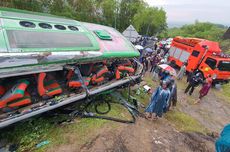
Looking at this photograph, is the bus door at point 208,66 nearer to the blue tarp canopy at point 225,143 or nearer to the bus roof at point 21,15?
the blue tarp canopy at point 225,143

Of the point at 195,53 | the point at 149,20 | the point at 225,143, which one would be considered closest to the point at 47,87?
the point at 225,143

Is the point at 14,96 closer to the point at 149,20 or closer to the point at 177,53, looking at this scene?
the point at 177,53

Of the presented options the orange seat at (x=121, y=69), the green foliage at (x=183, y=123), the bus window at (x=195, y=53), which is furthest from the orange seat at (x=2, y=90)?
the bus window at (x=195, y=53)

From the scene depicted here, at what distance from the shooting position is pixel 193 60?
13.1 metres

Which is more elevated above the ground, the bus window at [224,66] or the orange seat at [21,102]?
the orange seat at [21,102]

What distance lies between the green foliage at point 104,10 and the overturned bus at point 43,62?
10958 mm

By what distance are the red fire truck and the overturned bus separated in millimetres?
8761

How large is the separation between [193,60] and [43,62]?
12.0 m

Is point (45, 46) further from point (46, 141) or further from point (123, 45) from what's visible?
point (123, 45)

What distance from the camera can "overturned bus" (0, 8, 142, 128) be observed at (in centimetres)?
326

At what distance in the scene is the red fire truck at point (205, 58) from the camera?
38.3 ft

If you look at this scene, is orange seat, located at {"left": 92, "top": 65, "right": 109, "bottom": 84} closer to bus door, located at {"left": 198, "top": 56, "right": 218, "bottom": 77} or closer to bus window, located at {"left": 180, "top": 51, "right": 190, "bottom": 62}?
bus door, located at {"left": 198, "top": 56, "right": 218, "bottom": 77}

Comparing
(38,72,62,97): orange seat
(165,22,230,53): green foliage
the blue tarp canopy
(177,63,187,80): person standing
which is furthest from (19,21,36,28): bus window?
(165,22,230,53): green foliage

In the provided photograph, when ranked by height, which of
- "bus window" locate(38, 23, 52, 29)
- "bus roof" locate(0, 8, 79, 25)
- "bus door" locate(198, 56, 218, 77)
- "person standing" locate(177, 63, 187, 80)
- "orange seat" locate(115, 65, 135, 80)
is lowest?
"person standing" locate(177, 63, 187, 80)
